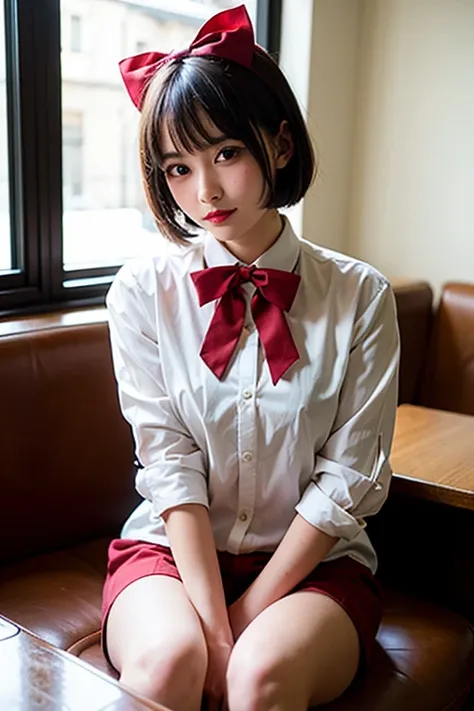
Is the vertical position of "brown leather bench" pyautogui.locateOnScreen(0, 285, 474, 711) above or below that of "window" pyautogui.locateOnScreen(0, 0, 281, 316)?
below

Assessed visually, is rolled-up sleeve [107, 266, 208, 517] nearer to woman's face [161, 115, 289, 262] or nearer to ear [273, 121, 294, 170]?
woman's face [161, 115, 289, 262]

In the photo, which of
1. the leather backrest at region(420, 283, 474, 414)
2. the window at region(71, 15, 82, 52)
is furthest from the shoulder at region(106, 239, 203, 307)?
the leather backrest at region(420, 283, 474, 414)

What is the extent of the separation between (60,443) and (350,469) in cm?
55

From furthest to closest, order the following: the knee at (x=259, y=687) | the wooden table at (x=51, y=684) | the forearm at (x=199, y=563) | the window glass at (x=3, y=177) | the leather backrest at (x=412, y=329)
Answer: the leather backrest at (x=412, y=329) < the window glass at (x=3, y=177) < the forearm at (x=199, y=563) < the knee at (x=259, y=687) < the wooden table at (x=51, y=684)

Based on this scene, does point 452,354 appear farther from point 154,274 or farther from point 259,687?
point 259,687

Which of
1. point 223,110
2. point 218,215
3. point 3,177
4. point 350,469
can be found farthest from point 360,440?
point 3,177

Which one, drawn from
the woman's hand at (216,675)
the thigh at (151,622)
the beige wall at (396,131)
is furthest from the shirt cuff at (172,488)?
the beige wall at (396,131)

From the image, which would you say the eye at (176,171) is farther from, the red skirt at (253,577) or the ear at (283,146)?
the red skirt at (253,577)

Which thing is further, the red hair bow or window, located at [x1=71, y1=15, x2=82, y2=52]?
window, located at [x1=71, y1=15, x2=82, y2=52]

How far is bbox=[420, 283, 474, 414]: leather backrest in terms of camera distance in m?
2.34

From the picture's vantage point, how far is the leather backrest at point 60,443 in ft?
5.15

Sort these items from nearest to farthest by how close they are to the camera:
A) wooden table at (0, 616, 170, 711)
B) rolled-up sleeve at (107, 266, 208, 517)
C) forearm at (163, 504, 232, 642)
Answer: wooden table at (0, 616, 170, 711)
forearm at (163, 504, 232, 642)
rolled-up sleeve at (107, 266, 208, 517)

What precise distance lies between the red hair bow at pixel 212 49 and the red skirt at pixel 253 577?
2.25 ft

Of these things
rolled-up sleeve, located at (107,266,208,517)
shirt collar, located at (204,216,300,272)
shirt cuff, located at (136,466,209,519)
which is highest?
shirt collar, located at (204,216,300,272)
